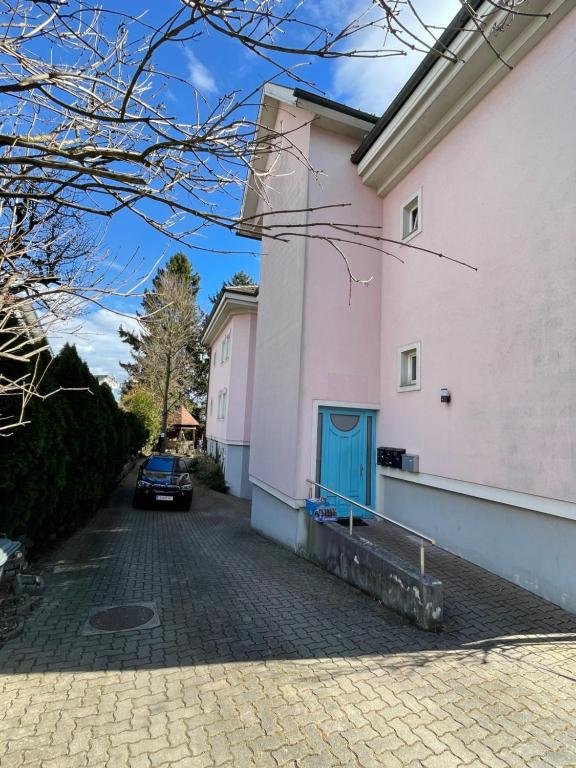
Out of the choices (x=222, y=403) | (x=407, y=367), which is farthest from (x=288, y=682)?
(x=222, y=403)

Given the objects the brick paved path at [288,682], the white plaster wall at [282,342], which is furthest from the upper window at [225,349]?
the brick paved path at [288,682]

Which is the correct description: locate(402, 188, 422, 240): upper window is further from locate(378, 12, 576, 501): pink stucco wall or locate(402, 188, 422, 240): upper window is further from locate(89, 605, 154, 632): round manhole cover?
locate(89, 605, 154, 632): round manhole cover

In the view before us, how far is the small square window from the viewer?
8.14 meters

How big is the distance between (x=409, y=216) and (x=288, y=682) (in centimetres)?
848

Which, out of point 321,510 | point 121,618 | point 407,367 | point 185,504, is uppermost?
point 407,367

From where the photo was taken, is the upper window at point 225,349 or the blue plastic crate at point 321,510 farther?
the upper window at point 225,349

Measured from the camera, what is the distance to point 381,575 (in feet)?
17.2

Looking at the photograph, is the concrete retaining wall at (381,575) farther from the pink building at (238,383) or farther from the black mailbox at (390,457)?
the pink building at (238,383)

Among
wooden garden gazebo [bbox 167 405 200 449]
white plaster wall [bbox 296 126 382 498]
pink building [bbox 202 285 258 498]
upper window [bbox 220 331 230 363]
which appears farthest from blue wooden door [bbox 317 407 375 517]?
wooden garden gazebo [bbox 167 405 200 449]

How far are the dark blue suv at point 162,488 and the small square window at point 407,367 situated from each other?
337 inches

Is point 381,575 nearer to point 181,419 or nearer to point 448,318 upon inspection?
point 448,318

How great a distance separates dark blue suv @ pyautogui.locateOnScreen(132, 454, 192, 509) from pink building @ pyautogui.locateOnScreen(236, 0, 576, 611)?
365 cm

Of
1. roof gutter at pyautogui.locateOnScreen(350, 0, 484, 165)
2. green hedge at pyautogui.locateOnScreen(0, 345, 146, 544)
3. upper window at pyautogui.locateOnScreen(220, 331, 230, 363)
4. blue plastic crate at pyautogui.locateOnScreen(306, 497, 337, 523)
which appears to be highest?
roof gutter at pyautogui.locateOnScreen(350, 0, 484, 165)

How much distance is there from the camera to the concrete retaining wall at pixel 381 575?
4.48m
